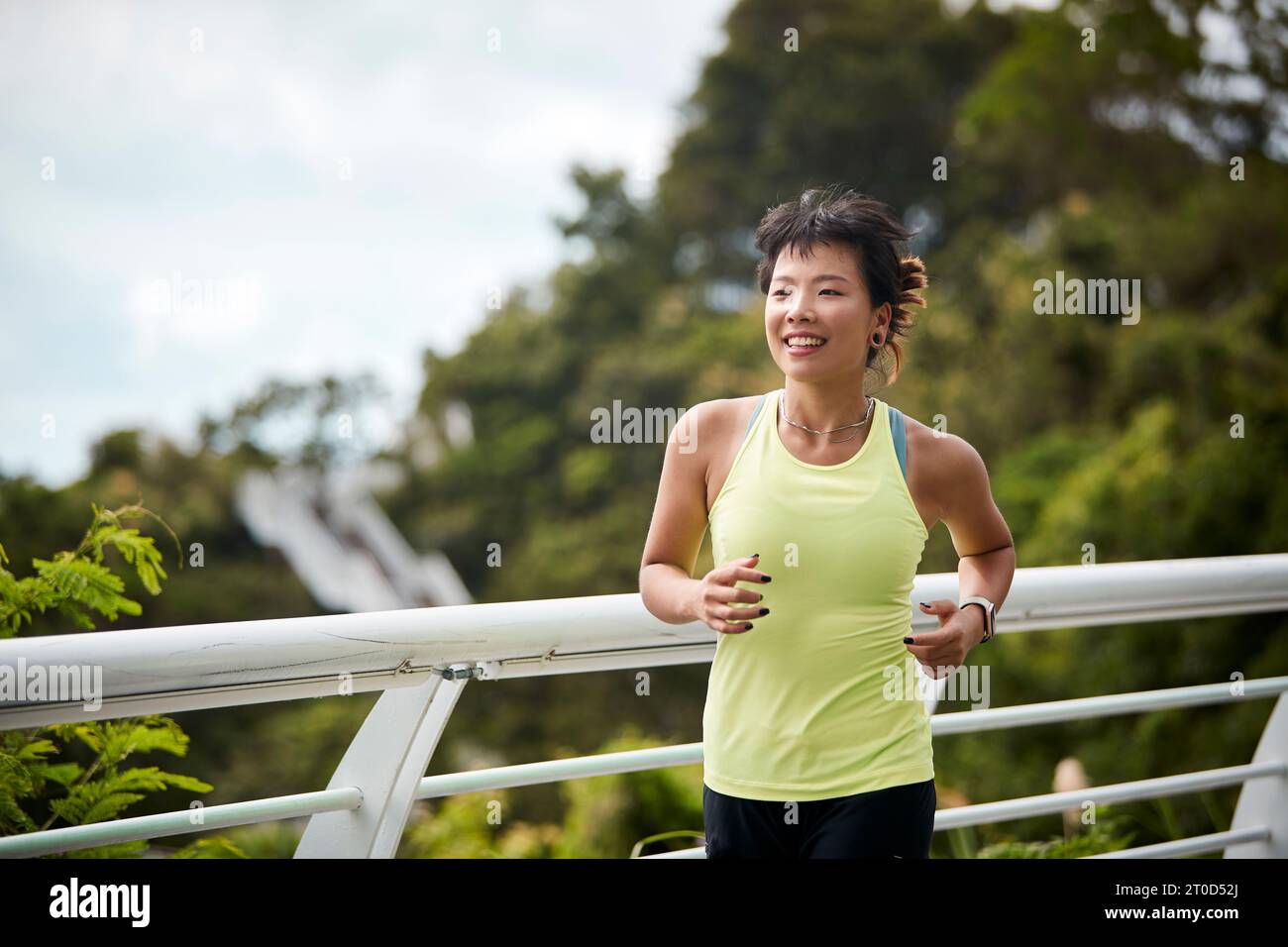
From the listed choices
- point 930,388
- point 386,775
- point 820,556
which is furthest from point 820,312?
point 930,388

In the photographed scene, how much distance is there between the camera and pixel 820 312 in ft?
4.27

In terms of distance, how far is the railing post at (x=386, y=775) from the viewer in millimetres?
1348

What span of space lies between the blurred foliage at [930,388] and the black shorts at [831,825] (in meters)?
1.01

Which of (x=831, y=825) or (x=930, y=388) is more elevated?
(x=930, y=388)

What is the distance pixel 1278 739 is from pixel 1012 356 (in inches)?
550

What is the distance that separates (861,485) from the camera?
1297 mm

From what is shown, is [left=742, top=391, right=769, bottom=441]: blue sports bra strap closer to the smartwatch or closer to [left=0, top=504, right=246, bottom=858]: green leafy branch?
the smartwatch

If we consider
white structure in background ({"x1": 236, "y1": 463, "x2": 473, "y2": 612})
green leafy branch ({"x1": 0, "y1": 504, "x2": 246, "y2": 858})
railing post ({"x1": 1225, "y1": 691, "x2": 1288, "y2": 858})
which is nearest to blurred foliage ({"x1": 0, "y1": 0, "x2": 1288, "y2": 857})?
railing post ({"x1": 1225, "y1": 691, "x2": 1288, "y2": 858})

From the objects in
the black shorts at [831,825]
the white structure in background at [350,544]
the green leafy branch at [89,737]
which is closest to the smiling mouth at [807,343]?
the black shorts at [831,825]

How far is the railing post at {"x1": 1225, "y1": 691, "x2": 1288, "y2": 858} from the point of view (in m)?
1.96

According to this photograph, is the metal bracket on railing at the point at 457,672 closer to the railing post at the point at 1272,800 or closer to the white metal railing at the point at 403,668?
the white metal railing at the point at 403,668

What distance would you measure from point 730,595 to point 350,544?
71.3 ft

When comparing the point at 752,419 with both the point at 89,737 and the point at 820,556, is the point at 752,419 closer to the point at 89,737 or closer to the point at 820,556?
the point at 820,556
